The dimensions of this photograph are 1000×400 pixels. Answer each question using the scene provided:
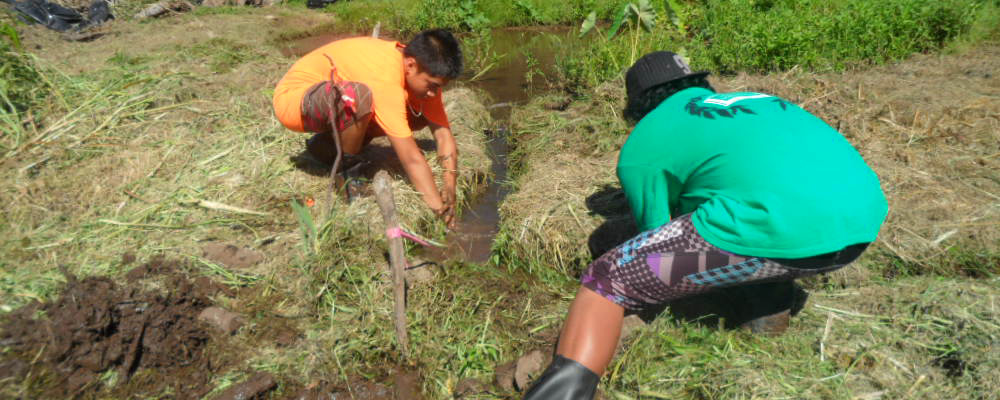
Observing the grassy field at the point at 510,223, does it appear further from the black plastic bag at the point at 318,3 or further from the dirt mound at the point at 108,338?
the black plastic bag at the point at 318,3

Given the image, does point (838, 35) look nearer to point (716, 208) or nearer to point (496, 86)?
point (496, 86)

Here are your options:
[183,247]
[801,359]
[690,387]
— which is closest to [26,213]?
[183,247]

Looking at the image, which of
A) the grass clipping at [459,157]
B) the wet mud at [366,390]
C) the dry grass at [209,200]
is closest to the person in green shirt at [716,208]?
the wet mud at [366,390]

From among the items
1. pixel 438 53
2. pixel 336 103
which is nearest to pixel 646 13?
pixel 438 53

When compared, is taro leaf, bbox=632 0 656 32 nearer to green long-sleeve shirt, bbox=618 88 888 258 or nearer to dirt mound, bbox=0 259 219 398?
green long-sleeve shirt, bbox=618 88 888 258

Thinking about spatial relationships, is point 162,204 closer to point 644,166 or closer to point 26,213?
point 26,213

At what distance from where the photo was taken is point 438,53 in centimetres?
313

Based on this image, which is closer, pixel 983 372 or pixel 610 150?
pixel 983 372

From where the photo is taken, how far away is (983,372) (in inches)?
76.5

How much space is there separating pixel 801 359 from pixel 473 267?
1725mm

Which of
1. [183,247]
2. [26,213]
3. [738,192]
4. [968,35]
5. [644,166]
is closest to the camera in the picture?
[738,192]

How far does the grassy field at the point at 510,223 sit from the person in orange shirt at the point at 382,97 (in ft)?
1.10

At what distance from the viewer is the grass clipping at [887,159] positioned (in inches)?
114

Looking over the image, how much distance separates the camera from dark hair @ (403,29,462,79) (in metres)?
3.12
